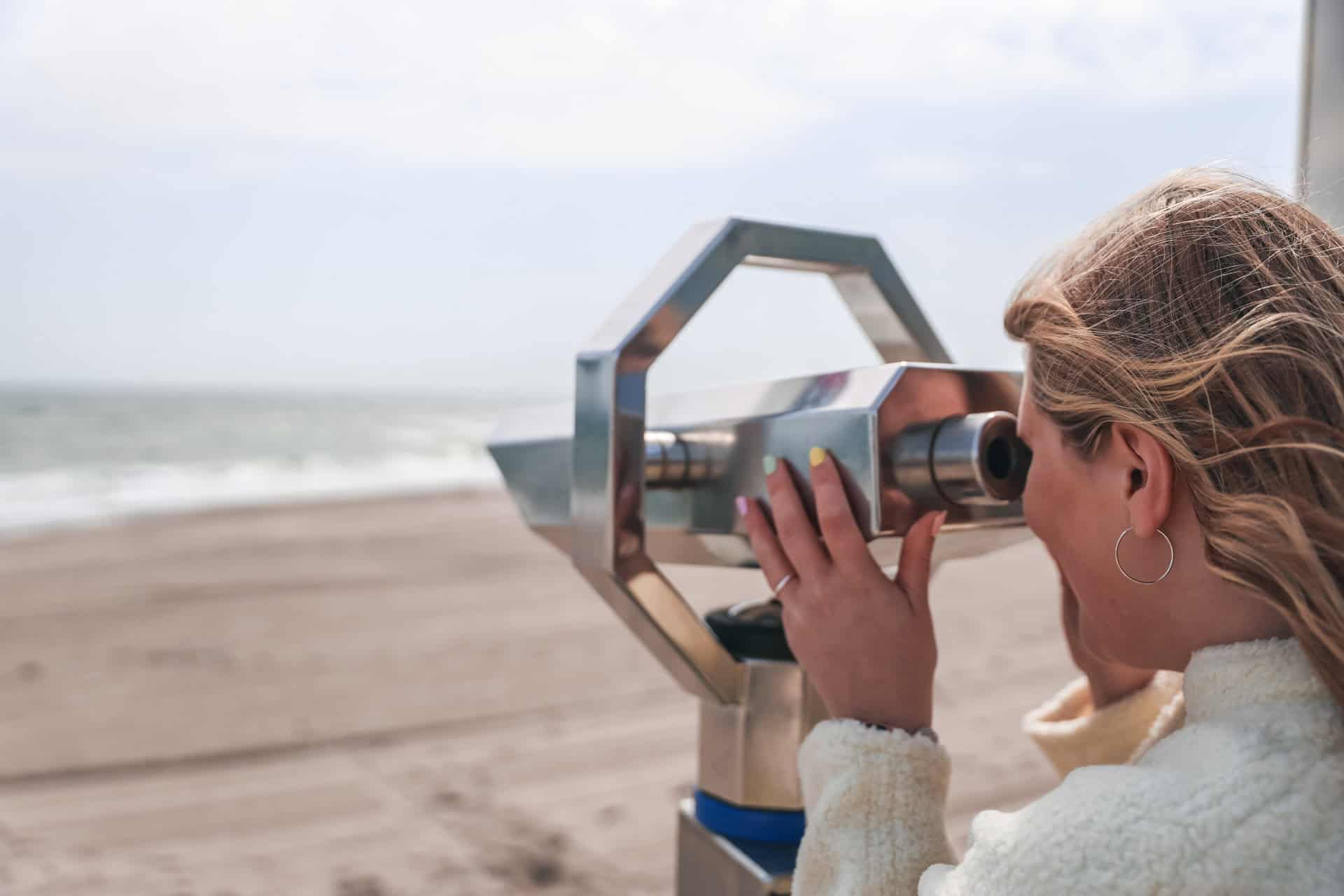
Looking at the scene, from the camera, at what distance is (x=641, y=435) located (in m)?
0.59

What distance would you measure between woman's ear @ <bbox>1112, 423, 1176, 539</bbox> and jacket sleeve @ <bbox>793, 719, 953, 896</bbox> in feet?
0.54

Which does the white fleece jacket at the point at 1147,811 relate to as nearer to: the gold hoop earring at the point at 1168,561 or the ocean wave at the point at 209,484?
the gold hoop earring at the point at 1168,561

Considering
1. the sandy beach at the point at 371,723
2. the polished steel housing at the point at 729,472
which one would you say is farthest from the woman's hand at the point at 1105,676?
the sandy beach at the point at 371,723

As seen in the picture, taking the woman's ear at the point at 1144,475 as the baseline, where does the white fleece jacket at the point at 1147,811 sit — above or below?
below

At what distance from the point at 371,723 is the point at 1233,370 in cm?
232

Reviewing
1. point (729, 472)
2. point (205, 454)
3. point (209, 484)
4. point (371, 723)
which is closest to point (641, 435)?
point (729, 472)

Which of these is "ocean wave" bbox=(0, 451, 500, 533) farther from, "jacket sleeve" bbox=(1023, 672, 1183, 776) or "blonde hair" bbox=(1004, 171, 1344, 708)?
"blonde hair" bbox=(1004, 171, 1344, 708)

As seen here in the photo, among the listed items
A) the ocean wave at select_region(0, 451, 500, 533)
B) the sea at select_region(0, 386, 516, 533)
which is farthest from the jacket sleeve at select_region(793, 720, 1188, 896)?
the ocean wave at select_region(0, 451, 500, 533)

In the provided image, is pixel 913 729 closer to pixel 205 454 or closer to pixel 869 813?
pixel 869 813

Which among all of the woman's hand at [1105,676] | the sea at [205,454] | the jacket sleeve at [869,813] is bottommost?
the sea at [205,454]

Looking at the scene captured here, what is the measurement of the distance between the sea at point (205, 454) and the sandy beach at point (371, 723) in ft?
7.06

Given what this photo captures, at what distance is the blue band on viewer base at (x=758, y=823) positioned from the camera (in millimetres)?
640

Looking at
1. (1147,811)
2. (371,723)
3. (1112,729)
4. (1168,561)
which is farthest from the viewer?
(371,723)

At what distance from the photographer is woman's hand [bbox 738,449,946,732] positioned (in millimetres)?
596
